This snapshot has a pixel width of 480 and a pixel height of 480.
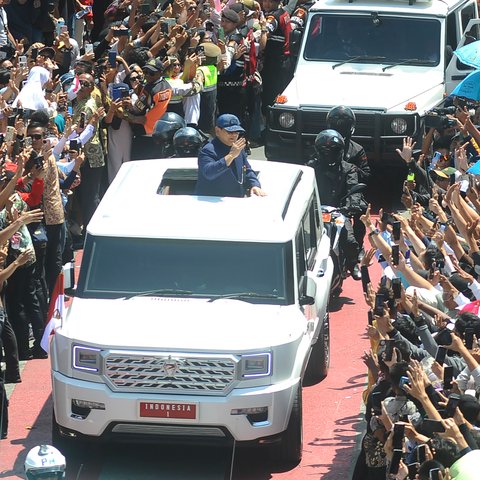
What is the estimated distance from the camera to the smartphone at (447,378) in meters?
9.00

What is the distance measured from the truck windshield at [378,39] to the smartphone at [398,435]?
12253mm

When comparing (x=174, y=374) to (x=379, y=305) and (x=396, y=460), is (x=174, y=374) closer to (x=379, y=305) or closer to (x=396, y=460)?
(x=379, y=305)

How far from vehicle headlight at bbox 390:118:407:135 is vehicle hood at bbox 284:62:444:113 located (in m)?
0.20

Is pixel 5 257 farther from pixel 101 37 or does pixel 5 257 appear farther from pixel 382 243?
pixel 101 37

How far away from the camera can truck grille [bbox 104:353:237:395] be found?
10.5 meters

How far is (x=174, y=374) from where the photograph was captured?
10.5 m

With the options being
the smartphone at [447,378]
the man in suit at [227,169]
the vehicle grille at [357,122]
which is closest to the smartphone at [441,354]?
the smartphone at [447,378]

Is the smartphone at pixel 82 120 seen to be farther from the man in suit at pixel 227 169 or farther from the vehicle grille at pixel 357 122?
the man in suit at pixel 227 169

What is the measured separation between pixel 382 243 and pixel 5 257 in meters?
3.17

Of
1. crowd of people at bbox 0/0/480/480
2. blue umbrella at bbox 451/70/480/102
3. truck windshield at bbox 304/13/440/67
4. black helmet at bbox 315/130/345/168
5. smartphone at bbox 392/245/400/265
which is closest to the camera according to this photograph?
crowd of people at bbox 0/0/480/480

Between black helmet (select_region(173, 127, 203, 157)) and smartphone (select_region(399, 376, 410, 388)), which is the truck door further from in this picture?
smartphone (select_region(399, 376, 410, 388))

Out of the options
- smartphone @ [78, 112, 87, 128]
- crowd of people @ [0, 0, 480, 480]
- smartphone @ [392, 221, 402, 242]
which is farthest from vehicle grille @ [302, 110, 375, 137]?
smartphone @ [392, 221, 402, 242]

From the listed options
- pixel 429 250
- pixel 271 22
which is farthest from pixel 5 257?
pixel 271 22

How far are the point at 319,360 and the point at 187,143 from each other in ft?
10.7
